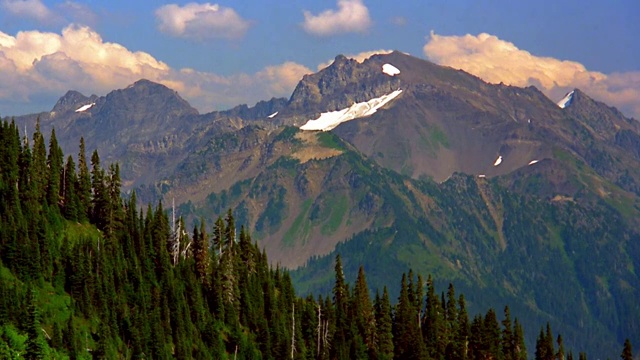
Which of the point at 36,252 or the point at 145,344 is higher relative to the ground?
the point at 36,252

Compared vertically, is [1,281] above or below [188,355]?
above

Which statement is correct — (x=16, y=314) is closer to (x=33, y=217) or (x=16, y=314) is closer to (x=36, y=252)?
(x=36, y=252)

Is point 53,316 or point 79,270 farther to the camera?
point 79,270

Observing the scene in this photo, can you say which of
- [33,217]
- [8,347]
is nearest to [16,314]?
[8,347]

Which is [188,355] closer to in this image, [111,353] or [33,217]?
[111,353]

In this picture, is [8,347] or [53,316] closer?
[8,347]

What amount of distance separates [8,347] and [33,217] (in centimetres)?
4601

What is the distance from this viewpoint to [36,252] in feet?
614

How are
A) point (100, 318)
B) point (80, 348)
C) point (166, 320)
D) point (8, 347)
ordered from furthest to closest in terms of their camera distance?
point (166, 320), point (100, 318), point (80, 348), point (8, 347)

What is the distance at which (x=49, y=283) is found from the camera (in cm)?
→ 18850

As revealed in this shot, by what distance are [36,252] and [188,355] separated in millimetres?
31730

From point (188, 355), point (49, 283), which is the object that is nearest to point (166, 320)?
point (188, 355)

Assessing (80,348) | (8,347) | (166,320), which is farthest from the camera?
(166,320)

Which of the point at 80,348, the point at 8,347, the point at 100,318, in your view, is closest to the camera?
the point at 8,347
